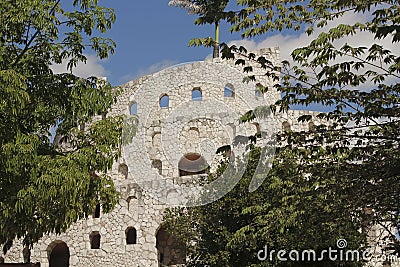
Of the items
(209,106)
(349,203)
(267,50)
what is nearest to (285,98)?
(349,203)

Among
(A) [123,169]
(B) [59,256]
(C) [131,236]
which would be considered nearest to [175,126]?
(A) [123,169]

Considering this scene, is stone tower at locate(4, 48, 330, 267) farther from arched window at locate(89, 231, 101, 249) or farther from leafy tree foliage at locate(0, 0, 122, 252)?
leafy tree foliage at locate(0, 0, 122, 252)

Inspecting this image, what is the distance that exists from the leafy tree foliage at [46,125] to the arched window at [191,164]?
15.8 m

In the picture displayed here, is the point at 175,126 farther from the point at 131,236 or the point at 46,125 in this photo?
the point at 46,125

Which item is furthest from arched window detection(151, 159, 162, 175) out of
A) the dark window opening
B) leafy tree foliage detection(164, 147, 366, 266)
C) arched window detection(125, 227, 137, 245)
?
leafy tree foliage detection(164, 147, 366, 266)

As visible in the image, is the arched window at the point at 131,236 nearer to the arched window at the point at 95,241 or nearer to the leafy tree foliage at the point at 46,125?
the arched window at the point at 95,241

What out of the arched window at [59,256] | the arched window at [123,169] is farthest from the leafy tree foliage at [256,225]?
the arched window at [123,169]

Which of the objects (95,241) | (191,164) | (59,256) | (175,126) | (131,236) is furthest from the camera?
(191,164)

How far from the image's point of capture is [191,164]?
Answer: 26.9m

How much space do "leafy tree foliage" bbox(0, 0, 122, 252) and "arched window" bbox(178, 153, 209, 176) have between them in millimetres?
15817

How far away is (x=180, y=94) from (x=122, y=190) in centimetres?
796

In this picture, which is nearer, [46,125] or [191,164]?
[46,125]

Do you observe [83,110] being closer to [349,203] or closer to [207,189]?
[349,203]

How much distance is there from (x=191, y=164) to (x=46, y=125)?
16.8 m
